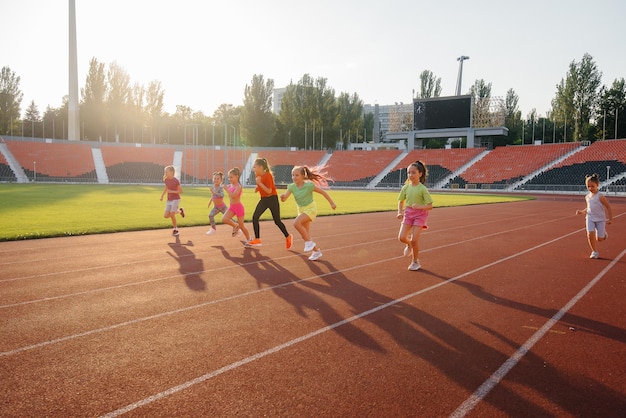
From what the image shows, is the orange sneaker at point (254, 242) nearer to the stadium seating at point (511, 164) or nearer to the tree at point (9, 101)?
the stadium seating at point (511, 164)

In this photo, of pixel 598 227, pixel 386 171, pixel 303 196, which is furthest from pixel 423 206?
pixel 386 171

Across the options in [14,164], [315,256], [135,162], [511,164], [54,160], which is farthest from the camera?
[135,162]

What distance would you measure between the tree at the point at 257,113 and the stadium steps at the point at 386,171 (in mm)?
25312

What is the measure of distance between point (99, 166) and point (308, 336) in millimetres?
66019

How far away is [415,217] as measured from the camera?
28.4 ft

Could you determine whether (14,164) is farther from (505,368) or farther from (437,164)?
(505,368)

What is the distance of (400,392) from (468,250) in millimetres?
8089

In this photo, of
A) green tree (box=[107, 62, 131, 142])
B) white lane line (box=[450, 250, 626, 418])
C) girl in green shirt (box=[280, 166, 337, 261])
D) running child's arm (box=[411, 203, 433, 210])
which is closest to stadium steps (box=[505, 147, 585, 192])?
girl in green shirt (box=[280, 166, 337, 261])

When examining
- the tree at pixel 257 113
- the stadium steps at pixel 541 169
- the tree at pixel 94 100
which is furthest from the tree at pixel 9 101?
the stadium steps at pixel 541 169

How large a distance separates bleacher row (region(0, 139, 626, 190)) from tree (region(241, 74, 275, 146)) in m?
5.41

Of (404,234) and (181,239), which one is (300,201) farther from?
(181,239)

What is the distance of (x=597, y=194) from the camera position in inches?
404

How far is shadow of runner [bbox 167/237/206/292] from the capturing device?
7.33 m

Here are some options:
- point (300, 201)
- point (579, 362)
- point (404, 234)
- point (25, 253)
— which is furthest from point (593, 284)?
point (25, 253)
